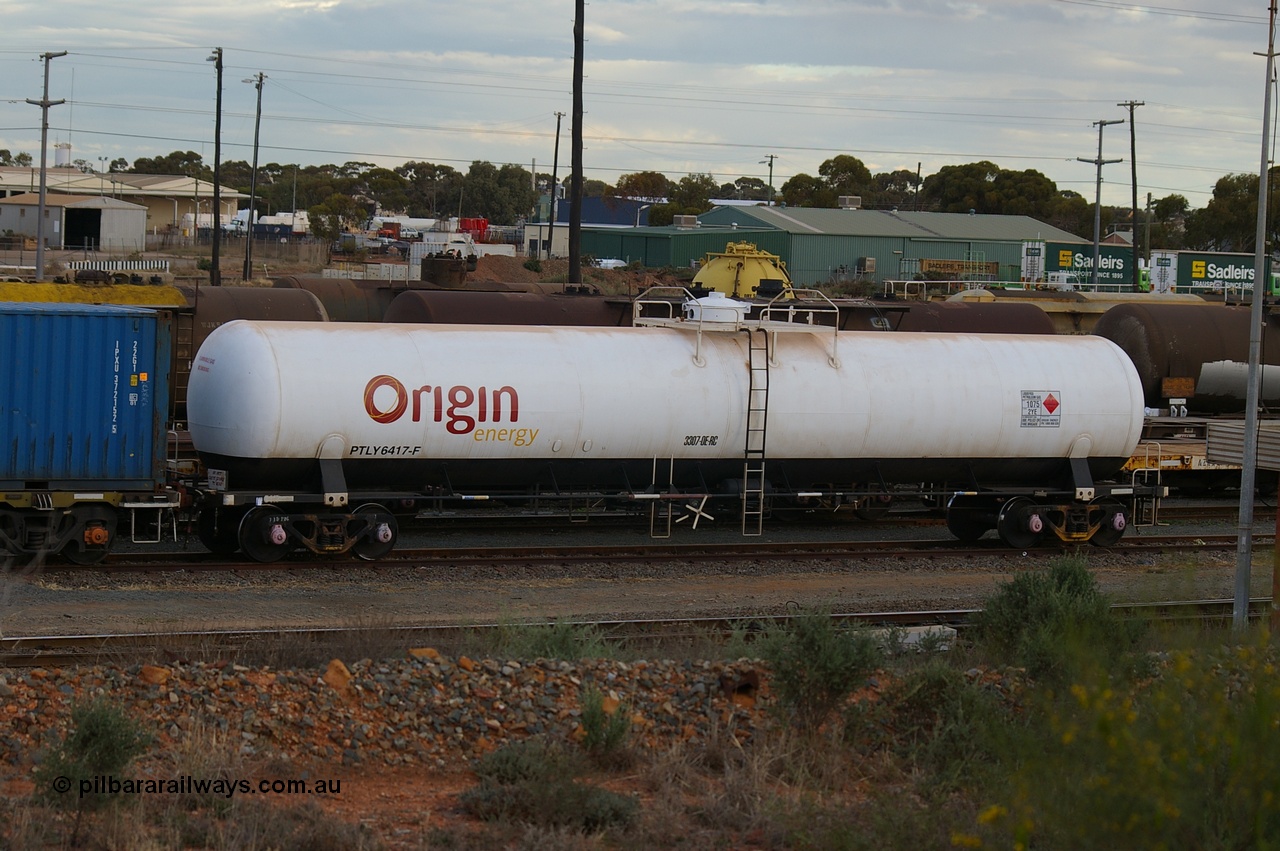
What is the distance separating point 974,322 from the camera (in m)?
27.0

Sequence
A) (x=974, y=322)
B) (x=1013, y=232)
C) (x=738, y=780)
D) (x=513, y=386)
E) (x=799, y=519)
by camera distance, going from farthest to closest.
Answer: (x=1013, y=232)
(x=974, y=322)
(x=799, y=519)
(x=513, y=386)
(x=738, y=780)

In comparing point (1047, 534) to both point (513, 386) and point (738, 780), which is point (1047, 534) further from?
point (738, 780)

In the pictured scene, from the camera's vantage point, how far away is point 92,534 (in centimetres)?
1644

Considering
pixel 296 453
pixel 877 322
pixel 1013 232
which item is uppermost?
pixel 1013 232

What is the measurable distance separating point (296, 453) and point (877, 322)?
1131 cm

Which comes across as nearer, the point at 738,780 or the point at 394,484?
the point at 738,780

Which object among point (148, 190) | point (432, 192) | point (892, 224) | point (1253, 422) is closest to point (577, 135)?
point (1253, 422)

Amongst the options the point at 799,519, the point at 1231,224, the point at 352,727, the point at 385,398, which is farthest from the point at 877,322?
the point at 1231,224

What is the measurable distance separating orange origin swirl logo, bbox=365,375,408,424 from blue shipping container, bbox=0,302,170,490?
8.16 ft

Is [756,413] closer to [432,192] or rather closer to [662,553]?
[662,553]

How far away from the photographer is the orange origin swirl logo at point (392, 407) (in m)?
16.9

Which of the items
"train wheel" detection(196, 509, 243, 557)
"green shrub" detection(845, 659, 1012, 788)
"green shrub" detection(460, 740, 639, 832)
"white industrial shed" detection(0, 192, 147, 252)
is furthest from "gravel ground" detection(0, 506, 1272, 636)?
"white industrial shed" detection(0, 192, 147, 252)

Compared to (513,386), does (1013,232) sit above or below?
above

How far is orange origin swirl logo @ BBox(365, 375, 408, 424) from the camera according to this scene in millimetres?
16859
